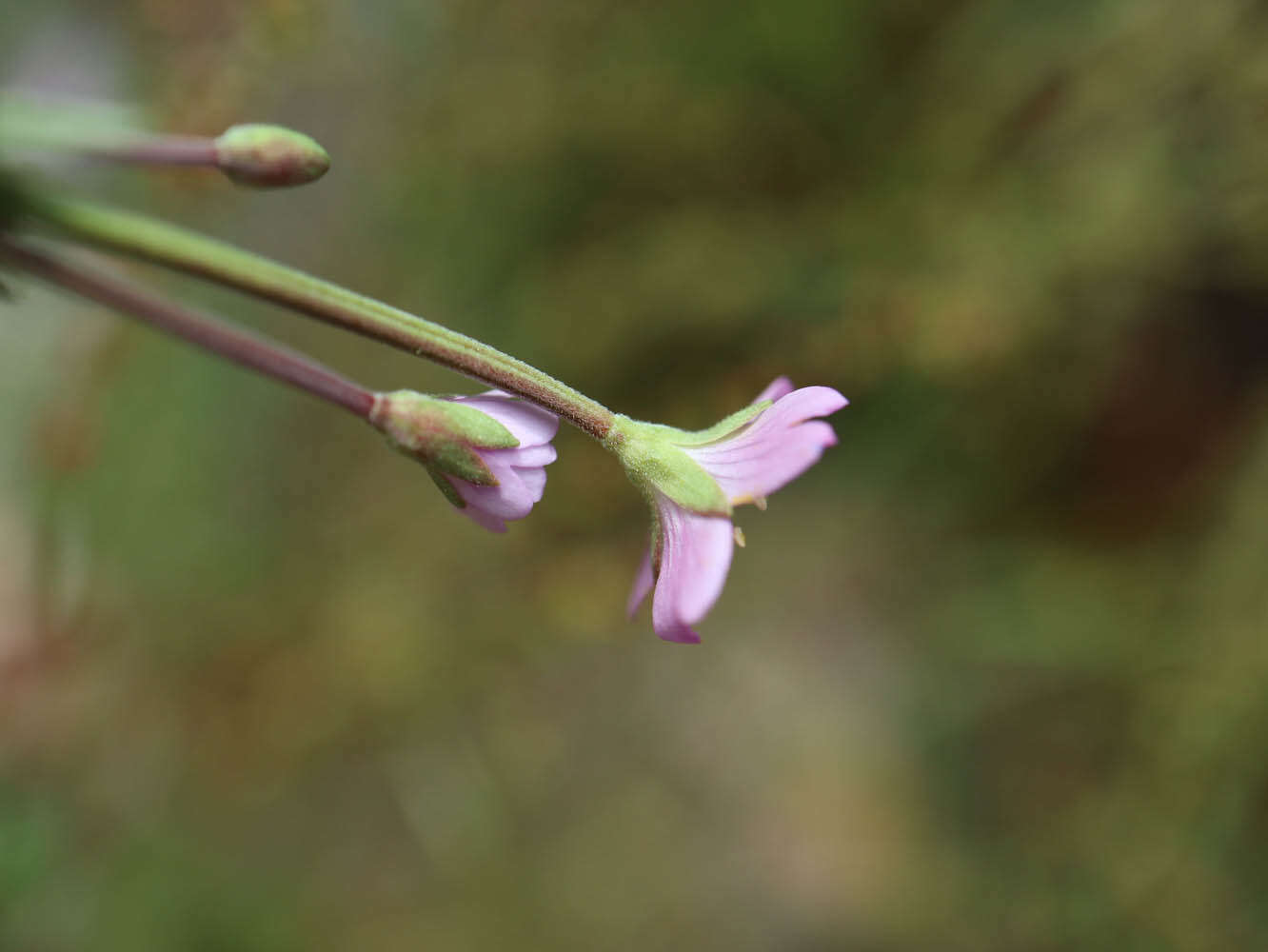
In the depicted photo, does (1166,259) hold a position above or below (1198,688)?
above

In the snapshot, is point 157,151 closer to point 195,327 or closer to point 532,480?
point 195,327

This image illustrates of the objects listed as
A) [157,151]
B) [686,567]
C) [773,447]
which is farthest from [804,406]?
[157,151]

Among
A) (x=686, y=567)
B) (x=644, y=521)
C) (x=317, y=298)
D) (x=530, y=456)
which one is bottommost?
(x=686, y=567)

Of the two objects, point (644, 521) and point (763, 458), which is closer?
point (763, 458)

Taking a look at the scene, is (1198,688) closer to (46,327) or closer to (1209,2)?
(1209,2)

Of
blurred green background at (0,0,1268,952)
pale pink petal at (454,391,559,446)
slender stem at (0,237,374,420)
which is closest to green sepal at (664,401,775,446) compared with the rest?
pale pink petal at (454,391,559,446)

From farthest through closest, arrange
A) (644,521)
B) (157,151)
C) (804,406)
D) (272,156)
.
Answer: (644,521) → (157,151) → (272,156) → (804,406)

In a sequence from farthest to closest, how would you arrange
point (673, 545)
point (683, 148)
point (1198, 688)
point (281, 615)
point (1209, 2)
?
point (281, 615) < point (683, 148) < point (1198, 688) < point (1209, 2) < point (673, 545)

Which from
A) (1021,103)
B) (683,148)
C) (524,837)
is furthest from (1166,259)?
(524,837)
